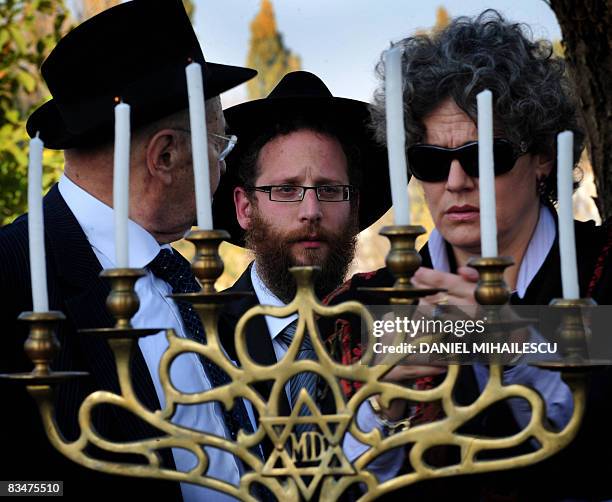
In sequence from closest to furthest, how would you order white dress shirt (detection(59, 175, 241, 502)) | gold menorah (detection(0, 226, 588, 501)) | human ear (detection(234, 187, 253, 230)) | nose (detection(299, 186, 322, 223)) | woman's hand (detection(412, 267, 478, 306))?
gold menorah (detection(0, 226, 588, 501))
woman's hand (detection(412, 267, 478, 306))
white dress shirt (detection(59, 175, 241, 502))
nose (detection(299, 186, 322, 223))
human ear (detection(234, 187, 253, 230))

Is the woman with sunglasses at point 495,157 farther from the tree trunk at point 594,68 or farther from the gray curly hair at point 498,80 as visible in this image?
the tree trunk at point 594,68

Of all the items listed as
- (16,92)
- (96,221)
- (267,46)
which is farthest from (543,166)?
(267,46)

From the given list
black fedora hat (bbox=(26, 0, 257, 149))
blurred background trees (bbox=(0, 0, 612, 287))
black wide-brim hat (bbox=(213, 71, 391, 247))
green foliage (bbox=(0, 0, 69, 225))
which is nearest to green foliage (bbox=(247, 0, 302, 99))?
blurred background trees (bbox=(0, 0, 612, 287))

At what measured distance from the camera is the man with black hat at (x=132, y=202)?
2500 mm

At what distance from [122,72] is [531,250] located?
1226mm

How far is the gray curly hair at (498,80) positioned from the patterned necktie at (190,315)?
0.78m

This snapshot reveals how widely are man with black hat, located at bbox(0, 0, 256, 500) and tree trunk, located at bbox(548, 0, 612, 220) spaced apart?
3.74ft

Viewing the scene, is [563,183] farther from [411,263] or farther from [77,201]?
[77,201]

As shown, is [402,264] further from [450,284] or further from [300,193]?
[300,193]

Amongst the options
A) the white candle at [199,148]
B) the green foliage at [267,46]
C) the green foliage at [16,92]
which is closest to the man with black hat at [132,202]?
the white candle at [199,148]

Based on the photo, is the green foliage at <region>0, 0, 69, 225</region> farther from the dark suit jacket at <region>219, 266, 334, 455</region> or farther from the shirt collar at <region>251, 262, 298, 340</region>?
the dark suit jacket at <region>219, 266, 334, 455</region>

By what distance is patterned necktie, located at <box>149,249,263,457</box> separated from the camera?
2807 mm

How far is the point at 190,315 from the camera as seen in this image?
A: 2.95 metres

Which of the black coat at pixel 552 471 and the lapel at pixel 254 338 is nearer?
the black coat at pixel 552 471
